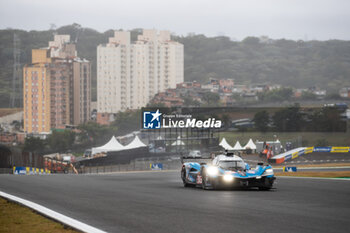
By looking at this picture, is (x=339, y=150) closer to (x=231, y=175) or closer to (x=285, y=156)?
(x=285, y=156)

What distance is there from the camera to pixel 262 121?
10625 cm

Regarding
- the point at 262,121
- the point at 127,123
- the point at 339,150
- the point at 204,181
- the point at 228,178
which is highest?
the point at 262,121

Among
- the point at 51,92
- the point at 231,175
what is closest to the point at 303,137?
the point at 231,175

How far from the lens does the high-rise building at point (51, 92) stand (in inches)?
7136

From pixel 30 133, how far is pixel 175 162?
115242 mm

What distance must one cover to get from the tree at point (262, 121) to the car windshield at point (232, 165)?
85.3m

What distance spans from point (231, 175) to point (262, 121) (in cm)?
8727

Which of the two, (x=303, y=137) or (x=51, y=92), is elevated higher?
(x=51, y=92)

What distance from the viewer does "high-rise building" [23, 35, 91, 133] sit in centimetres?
18125

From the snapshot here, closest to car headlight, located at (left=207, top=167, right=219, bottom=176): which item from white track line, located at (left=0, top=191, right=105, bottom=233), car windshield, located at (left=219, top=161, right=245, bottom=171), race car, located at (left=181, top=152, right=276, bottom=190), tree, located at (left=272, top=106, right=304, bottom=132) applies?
race car, located at (left=181, top=152, right=276, bottom=190)

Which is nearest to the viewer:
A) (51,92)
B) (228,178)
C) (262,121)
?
(228,178)

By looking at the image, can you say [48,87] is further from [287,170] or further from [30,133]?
[287,170]

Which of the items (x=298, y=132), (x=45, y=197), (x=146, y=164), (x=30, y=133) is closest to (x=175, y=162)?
(x=146, y=164)

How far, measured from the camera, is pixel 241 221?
1076cm
